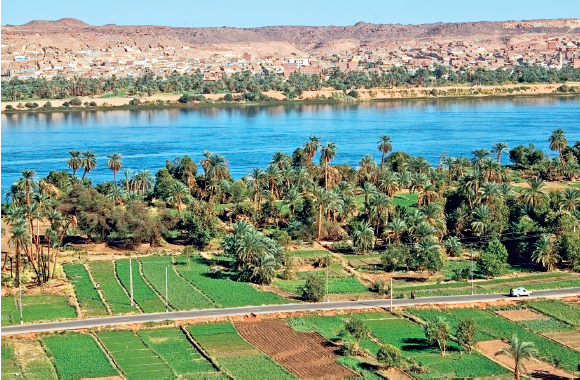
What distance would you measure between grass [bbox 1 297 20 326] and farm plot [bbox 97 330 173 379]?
385 cm

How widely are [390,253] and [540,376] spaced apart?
1579 centimetres

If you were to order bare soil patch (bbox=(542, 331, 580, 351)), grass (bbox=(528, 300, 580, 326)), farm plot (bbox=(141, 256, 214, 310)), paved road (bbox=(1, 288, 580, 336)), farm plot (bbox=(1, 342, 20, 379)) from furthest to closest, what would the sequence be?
1. farm plot (bbox=(141, 256, 214, 310))
2. grass (bbox=(528, 300, 580, 326))
3. paved road (bbox=(1, 288, 580, 336))
4. bare soil patch (bbox=(542, 331, 580, 351))
5. farm plot (bbox=(1, 342, 20, 379))

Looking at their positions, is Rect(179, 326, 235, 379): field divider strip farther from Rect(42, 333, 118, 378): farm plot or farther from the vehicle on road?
the vehicle on road

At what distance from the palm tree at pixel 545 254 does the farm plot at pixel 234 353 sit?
16.1 metres

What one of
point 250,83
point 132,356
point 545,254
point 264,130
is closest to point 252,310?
point 132,356

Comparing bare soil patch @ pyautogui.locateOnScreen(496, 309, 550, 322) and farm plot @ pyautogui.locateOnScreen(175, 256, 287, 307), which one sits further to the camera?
farm plot @ pyautogui.locateOnScreen(175, 256, 287, 307)

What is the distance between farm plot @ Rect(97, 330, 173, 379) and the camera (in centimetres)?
3161

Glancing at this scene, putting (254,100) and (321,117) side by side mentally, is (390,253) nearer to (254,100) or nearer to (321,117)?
(321,117)

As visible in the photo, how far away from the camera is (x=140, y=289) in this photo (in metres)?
42.1

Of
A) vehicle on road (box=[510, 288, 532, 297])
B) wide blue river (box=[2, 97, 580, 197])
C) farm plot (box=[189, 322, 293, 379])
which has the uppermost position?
wide blue river (box=[2, 97, 580, 197])

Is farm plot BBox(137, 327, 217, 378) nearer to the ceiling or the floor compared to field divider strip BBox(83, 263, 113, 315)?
nearer to the floor

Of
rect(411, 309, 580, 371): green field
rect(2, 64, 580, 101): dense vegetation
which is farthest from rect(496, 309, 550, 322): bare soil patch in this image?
rect(2, 64, 580, 101): dense vegetation

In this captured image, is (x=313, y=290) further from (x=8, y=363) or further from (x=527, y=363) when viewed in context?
(x=8, y=363)

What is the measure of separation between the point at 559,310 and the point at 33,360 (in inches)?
798
